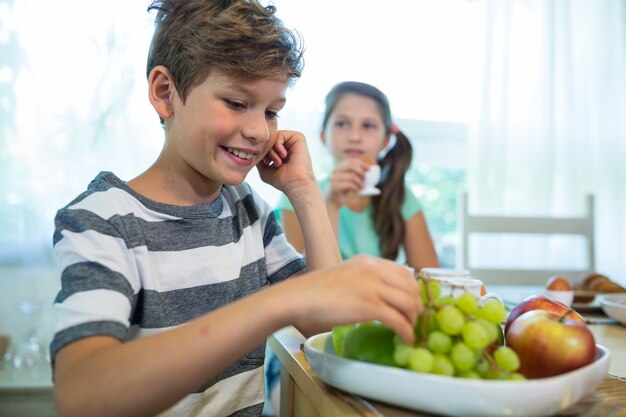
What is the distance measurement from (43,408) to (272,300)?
167 cm

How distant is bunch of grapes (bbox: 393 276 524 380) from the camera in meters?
0.48

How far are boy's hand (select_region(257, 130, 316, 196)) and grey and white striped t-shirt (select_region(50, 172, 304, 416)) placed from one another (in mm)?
57

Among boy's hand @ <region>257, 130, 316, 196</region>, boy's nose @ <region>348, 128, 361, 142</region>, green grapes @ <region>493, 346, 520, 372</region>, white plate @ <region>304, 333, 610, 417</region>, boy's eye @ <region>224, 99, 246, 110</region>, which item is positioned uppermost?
boy's nose @ <region>348, 128, 361, 142</region>

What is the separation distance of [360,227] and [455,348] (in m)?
1.49

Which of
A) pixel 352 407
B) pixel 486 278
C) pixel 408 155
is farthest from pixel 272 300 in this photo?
pixel 408 155

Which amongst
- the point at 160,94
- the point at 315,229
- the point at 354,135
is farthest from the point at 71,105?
the point at 315,229

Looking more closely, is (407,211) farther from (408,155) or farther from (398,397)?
(398,397)

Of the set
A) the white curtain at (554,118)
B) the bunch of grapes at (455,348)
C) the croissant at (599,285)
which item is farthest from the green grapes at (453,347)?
the white curtain at (554,118)

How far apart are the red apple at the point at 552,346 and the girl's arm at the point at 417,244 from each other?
1.37m

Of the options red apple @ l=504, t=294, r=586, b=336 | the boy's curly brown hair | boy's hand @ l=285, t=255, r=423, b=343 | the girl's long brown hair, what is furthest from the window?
boy's hand @ l=285, t=255, r=423, b=343

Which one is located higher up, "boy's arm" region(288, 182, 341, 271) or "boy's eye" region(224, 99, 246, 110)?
"boy's eye" region(224, 99, 246, 110)

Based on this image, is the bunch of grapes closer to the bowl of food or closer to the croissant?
the bowl of food

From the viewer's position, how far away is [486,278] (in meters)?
1.79

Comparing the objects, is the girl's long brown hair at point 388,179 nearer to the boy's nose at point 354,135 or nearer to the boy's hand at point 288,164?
the boy's nose at point 354,135
